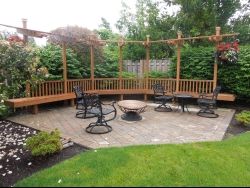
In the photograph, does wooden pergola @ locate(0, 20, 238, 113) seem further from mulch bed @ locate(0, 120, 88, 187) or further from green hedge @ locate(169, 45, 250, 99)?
mulch bed @ locate(0, 120, 88, 187)

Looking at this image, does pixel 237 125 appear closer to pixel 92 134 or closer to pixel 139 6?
pixel 92 134

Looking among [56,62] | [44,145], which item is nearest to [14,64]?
[44,145]

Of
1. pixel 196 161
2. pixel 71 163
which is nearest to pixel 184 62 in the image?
pixel 196 161

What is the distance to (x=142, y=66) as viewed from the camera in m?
11.1

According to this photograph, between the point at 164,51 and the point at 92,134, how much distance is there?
785 centimetres

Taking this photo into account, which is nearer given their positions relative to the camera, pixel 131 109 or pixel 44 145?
pixel 44 145

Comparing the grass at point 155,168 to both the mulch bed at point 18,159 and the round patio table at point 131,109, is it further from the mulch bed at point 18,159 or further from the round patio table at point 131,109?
the round patio table at point 131,109

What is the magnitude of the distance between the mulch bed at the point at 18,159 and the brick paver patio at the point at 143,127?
21.2 inches

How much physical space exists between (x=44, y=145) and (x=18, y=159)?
18.0 inches

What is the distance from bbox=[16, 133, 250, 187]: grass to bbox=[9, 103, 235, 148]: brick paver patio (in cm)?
53

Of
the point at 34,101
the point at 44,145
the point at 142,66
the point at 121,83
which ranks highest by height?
the point at 142,66

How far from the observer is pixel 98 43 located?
8852 millimetres

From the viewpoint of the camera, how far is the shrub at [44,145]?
3645 mm

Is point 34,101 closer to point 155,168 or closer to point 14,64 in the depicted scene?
point 14,64
